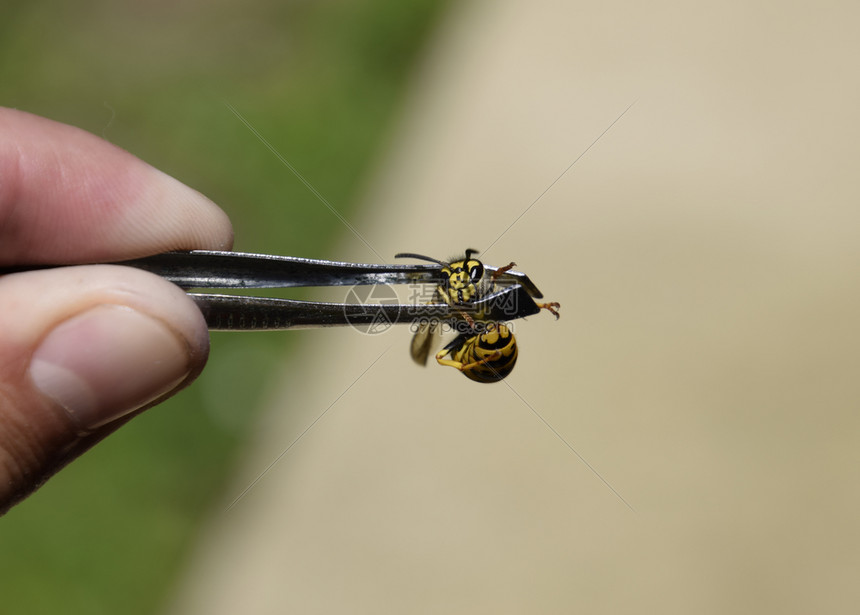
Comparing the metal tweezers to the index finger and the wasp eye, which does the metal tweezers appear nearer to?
the wasp eye

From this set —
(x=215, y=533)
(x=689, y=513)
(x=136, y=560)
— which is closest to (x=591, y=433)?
(x=689, y=513)

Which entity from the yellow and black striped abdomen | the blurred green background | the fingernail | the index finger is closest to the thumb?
the fingernail

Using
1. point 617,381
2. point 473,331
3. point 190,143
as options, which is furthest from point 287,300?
point 190,143

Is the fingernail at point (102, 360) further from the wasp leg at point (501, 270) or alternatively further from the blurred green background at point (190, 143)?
the blurred green background at point (190, 143)

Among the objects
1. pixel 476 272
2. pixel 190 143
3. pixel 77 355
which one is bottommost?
pixel 190 143

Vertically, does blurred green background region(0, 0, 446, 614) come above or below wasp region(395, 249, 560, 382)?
below

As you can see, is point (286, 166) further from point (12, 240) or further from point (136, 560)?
point (12, 240)

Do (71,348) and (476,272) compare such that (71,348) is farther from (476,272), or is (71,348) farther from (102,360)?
(476,272)
